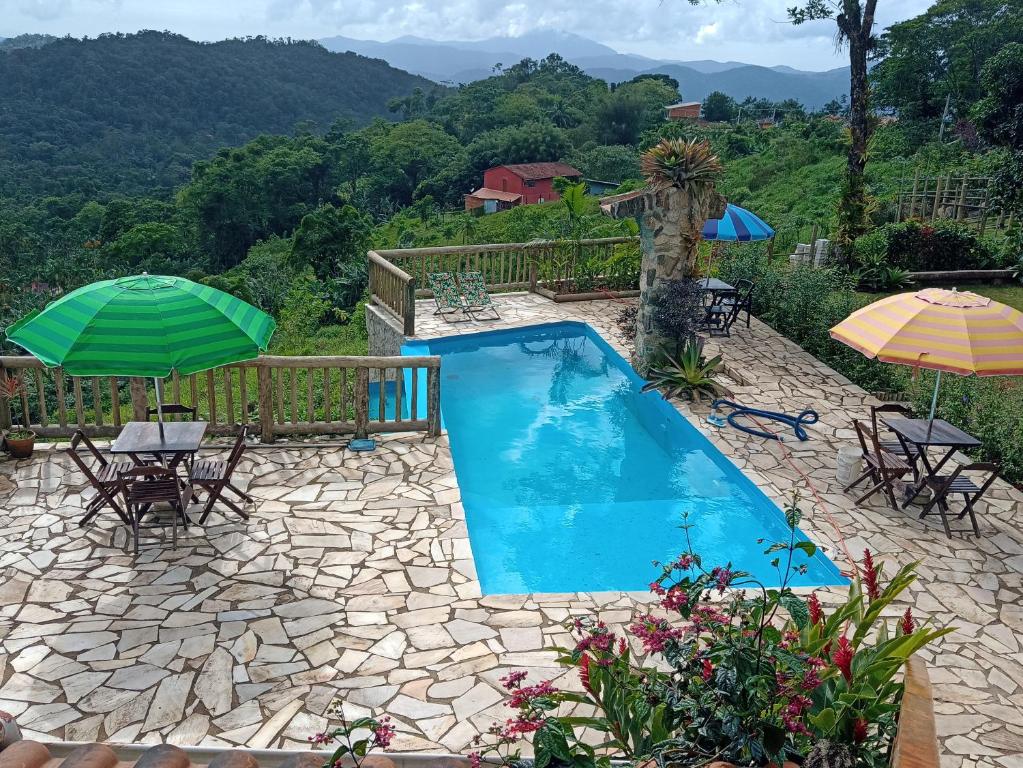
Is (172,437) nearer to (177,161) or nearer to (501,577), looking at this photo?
(501,577)

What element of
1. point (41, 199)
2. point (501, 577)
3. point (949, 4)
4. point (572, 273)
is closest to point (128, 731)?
point (501, 577)

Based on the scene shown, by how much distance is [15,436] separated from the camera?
710 centimetres

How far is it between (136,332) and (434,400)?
3232mm

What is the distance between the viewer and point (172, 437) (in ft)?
20.3

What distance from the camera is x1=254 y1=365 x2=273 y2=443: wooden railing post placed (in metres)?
7.38

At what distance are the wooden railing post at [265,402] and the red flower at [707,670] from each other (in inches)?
216

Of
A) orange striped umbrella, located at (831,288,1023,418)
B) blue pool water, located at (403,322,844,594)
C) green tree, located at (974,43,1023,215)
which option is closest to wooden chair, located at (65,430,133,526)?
blue pool water, located at (403,322,844,594)

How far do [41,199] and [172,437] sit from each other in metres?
55.4

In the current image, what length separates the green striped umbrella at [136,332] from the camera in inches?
201

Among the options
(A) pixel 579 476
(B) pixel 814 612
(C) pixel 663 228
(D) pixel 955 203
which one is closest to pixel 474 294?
(C) pixel 663 228

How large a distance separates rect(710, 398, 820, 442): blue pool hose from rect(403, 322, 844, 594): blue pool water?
56 cm

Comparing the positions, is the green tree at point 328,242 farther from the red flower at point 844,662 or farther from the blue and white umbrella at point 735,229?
the red flower at point 844,662

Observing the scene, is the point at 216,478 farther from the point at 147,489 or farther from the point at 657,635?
the point at 657,635

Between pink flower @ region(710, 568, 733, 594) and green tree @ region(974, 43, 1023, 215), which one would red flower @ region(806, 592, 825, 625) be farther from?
green tree @ region(974, 43, 1023, 215)
